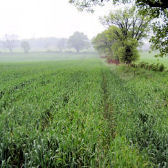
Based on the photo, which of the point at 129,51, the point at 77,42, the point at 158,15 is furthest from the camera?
the point at 77,42

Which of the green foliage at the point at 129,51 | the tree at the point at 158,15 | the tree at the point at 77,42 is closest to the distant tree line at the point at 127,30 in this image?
the green foliage at the point at 129,51

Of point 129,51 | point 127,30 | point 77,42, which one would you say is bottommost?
point 129,51

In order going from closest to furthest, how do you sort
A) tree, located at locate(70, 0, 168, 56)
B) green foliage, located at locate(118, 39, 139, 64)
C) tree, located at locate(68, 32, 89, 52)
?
1. tree, located at locate(70, 0, 168, 56)
2. green foliage, located at locate(118, 39, 139, 64)
3. tree, located at locate(68, 32, 89, 52)

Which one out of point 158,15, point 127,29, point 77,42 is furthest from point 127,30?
point 77,42

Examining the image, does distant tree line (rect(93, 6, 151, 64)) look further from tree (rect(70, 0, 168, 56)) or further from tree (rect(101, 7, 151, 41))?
tree (rect(70, 0, 168, 56))

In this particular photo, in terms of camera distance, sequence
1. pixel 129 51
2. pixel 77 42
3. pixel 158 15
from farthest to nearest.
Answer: pixel 77 42 < pixel 129 51 < pixel 158 15

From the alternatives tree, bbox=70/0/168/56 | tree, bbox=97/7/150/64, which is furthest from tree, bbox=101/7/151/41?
tree, bbox=70/0/168/56

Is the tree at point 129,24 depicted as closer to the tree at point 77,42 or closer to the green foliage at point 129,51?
the green foliage at point 129,51

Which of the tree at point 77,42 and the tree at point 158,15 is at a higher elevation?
the tree at point 77,42

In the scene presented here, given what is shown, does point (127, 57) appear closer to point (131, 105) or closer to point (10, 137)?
point (131, 105)

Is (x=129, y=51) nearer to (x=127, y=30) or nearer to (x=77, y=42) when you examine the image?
(x=127, y=30)

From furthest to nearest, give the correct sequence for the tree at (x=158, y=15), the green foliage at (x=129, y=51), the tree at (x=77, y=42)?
1. the tree at (x=77, y=42)
2. the green foliage at (x=129, y=51)
3. the tree at (x=158, y=15)

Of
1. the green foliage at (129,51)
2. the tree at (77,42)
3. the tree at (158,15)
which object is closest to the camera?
the tree at (158,15)

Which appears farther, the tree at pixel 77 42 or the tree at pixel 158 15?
the tree at pixel 77 42
